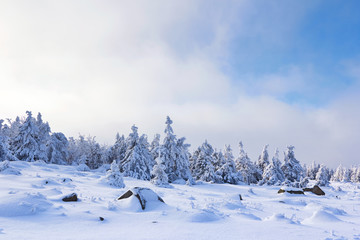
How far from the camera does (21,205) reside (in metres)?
7.11

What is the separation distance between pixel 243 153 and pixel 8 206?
149ft

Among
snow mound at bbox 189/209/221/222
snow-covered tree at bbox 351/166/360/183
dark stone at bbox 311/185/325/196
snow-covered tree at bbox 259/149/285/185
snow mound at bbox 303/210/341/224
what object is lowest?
snow mound at bbox 189/209/221/222

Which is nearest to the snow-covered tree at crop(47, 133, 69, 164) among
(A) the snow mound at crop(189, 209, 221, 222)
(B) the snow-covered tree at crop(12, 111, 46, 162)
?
(B) the snow-covered tree at crop(12, 111, 46, 162)

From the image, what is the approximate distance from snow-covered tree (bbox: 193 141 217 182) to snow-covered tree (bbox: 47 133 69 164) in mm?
27806

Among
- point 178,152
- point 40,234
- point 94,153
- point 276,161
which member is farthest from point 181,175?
point 94,153

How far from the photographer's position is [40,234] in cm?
541

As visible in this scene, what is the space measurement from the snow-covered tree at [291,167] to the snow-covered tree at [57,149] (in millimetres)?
44964

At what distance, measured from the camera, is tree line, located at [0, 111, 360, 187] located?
30.4 m

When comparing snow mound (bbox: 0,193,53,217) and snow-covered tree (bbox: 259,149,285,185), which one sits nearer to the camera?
snow mound (bbox: 0,193,53,217)

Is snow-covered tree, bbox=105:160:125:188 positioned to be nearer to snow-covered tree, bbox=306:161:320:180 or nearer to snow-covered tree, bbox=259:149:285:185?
snow-covered tree, bbox=259:149:285:185

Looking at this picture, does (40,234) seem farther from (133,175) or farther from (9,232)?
(133,175)

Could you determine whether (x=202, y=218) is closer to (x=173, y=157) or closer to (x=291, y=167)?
(x=173, y=157)

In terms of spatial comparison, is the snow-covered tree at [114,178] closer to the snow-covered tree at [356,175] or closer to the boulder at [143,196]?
the boulder at [143,196]

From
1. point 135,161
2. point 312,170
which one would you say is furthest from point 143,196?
point 312,170
